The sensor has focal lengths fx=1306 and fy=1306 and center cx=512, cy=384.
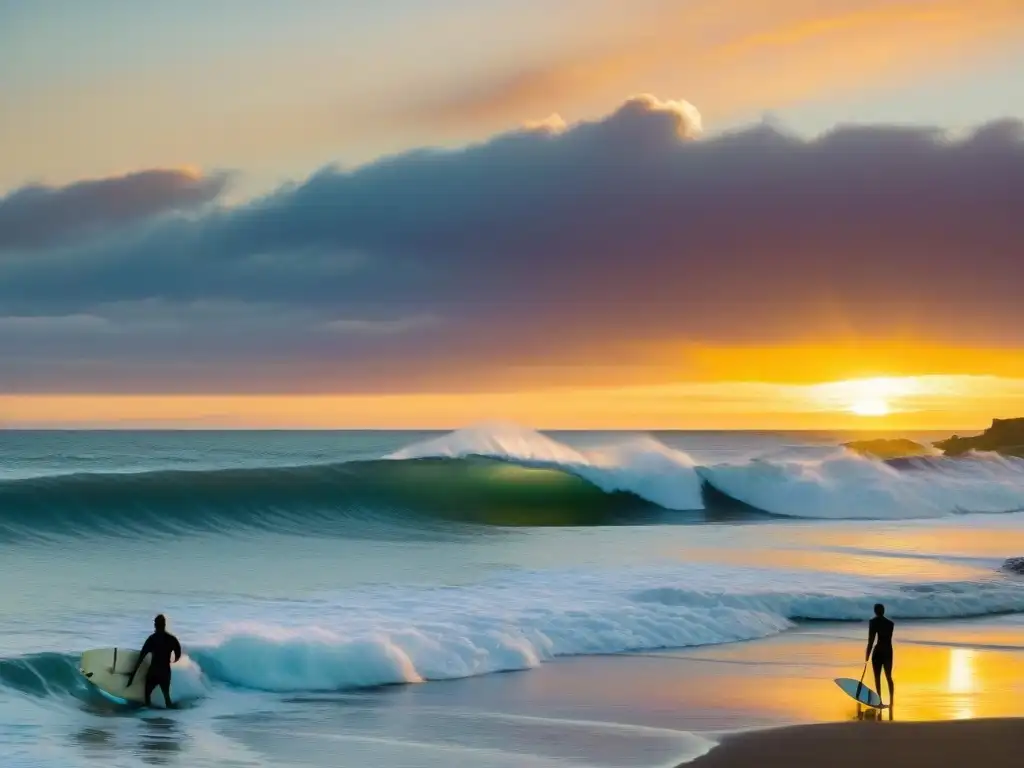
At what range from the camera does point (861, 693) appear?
453 inches

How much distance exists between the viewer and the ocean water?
10555 mm

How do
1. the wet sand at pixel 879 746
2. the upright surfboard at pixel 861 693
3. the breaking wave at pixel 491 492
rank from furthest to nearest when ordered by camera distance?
the breaking wave at pixel 491 492 < the upright surfboard at pixel 861 693 < the wet sand at pixel 879 746

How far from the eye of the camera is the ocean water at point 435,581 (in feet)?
34.6

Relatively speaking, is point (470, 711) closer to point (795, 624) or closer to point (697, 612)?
point (697, 612)

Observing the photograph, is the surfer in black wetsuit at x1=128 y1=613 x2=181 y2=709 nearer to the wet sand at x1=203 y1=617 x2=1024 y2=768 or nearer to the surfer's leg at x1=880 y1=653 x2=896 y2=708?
the wet sand at x1=203 y1=617 x2=1024 y2=768

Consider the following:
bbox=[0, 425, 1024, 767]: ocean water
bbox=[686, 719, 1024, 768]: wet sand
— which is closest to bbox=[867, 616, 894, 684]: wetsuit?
bbox=[686, 719, 1024, 768]: wet sand

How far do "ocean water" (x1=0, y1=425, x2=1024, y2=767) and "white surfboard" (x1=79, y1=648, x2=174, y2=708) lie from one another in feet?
0.51

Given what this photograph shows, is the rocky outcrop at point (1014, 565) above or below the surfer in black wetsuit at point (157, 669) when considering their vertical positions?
above

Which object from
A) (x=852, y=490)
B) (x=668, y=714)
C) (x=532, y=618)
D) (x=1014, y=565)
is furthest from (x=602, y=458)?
(x=668, y=714)

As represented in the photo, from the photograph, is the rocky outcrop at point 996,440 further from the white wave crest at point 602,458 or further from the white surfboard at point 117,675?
the white surfboard at point 117,675

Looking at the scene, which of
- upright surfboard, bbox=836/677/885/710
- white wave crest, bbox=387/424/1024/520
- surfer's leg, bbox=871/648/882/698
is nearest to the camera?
upright surfboard, bbox=836/677/885/710

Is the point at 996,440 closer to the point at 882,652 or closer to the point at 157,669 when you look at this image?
the point at 882,652

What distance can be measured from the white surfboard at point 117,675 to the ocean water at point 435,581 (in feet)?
0.51

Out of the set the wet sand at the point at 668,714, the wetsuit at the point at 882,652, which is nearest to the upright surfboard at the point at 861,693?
the wet sand at the point at 668,714
